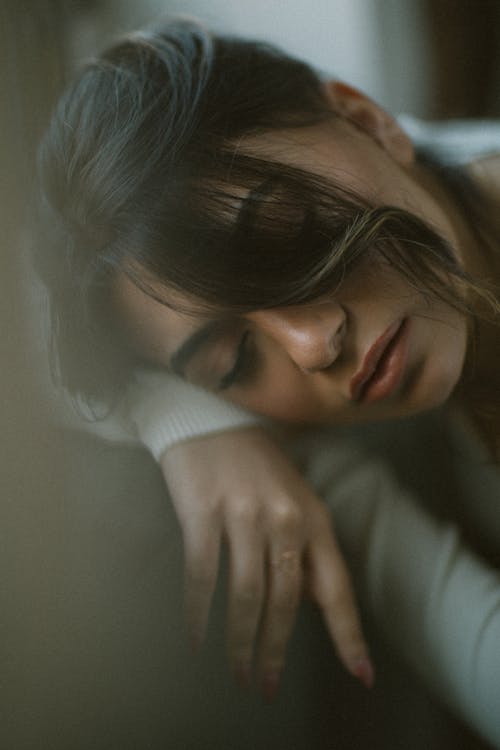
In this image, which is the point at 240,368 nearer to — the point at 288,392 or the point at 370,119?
the point at 288,392

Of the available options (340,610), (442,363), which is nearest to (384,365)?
(442,363)

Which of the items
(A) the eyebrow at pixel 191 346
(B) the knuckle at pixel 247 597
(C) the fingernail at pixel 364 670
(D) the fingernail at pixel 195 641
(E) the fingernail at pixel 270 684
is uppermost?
(A) the eyebrow at pixel 191 346

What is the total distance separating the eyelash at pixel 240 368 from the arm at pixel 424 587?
0.26ft

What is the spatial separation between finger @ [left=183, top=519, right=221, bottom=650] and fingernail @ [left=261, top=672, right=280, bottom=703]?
0.04m

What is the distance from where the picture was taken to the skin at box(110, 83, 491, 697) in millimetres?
365

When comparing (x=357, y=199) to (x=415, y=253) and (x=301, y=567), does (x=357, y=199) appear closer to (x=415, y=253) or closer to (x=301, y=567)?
(x=415, y=253)

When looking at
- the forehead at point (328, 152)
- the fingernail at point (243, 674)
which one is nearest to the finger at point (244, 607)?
the fingernail at point (243, 674)

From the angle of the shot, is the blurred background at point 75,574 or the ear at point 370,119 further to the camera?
the ear at point 370,119

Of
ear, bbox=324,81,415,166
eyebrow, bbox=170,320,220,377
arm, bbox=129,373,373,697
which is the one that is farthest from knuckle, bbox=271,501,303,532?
ear, bbox=324,81,415,166

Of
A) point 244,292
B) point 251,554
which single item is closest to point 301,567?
point 251,554

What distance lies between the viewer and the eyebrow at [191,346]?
373 millimetres

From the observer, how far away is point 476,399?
46 centimetres

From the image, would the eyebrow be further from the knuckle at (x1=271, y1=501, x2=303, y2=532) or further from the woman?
the knuckle at (x1=271, y1=501, x2=303, y2=532)

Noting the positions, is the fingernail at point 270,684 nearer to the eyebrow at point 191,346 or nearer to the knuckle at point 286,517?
the knuckle at point 286,517
